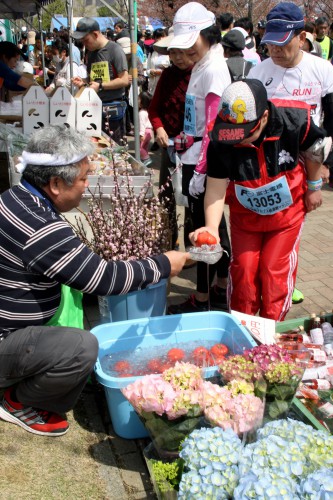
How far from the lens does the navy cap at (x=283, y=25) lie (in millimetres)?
3344

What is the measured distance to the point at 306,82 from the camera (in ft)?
11.6

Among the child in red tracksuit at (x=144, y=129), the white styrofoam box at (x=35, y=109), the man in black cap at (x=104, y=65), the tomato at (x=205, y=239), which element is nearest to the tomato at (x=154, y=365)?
the tomato at (x=205, y=239)

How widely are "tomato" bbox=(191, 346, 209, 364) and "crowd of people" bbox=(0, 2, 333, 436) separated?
17.5 inches

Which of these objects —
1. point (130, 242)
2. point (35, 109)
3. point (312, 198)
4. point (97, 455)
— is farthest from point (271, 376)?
point (35, 109)

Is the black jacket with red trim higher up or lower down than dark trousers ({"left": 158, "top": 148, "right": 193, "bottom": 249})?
higher up

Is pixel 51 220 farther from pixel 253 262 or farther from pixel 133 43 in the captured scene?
pixel 133 43

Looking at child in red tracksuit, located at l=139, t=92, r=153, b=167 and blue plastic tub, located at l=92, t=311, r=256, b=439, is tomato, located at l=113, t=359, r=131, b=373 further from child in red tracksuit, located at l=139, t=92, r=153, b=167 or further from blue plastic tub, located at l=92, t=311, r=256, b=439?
child in red tracksuit, located at l=139, t=92, r=153, b=167

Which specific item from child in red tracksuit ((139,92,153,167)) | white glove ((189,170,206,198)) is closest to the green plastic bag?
white glove ((189,170,206,198))

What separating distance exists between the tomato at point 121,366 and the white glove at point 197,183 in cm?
126

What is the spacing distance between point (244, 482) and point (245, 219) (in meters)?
1.71

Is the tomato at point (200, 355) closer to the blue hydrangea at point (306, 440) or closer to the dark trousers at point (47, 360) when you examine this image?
the dark trousers at point (47, 360)

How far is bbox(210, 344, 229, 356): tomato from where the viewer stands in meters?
2.87

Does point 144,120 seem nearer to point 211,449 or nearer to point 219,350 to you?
point 219,350

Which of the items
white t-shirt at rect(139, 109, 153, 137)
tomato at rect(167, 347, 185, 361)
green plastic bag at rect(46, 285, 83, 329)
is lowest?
tomato at rect(167, 347, 185, 361)
